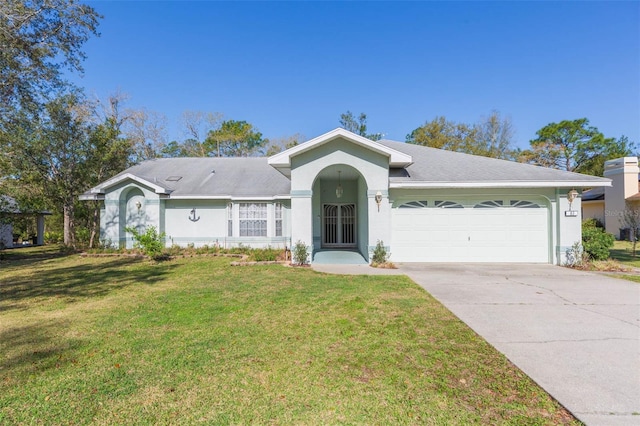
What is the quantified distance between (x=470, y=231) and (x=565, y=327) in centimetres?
721

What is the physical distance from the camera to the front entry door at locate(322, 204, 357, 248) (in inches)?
609

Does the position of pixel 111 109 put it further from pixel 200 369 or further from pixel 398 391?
pixel 398 391

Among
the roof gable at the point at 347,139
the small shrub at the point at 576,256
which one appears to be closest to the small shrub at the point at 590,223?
the small shrub at the point at 576,256

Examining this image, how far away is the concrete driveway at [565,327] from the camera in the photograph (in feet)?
9.97

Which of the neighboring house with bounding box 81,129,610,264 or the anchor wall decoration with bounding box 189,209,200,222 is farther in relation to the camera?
the anchor wall decoration with bounding box 189,209,200,222

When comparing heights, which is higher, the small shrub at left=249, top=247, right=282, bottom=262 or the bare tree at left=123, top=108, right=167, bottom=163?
the bare tree at left=123, top=108, right=167, bottom=163

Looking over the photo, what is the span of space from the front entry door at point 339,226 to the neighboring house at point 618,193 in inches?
794

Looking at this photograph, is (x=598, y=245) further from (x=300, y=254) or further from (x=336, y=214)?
(x=300, y=254)

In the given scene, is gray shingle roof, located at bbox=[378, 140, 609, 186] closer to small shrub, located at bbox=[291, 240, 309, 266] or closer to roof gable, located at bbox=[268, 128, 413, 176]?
roof gable, located at bbox=[268, 128, 413, 176]

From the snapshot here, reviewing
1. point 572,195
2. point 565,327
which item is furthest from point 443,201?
point 565,327

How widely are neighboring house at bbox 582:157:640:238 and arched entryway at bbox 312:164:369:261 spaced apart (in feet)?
66.0

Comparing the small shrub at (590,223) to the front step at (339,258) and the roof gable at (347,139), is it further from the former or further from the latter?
the front step at (339,258)

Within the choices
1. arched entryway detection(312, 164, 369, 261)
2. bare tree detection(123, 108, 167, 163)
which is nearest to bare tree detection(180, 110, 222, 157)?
bare tree detection(123, 108, 167, 163)

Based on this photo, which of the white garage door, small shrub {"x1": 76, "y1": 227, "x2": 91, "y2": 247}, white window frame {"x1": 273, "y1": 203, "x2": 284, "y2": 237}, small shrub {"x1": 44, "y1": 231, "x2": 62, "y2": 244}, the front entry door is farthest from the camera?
small shrub {"x1": 44, "y1": 231, "x2": 62, "y2": 244}
